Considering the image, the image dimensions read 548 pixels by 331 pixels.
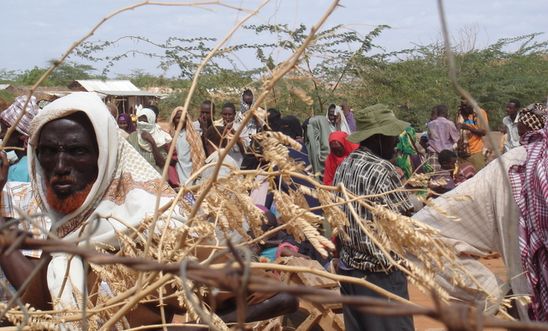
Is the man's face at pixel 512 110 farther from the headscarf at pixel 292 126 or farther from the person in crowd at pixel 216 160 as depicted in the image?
the person in crowd at pixel 216 160

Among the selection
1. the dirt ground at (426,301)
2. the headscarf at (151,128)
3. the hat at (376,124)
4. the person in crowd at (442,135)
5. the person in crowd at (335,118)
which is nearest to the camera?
the hat at (376,124)

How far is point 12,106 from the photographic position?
18.4 feet

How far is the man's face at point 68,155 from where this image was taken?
9.10 feet

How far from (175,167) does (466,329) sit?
8.44 metres

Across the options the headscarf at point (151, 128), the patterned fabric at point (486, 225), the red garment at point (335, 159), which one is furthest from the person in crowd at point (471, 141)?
the patterned fabric at point (486, 225)

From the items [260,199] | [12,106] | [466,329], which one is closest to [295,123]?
[260,199]

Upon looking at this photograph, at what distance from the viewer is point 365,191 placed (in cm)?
420

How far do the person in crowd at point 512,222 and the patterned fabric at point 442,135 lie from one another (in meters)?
9.16

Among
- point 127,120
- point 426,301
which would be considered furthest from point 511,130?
point 127,120

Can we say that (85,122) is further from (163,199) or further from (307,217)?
(307,217)

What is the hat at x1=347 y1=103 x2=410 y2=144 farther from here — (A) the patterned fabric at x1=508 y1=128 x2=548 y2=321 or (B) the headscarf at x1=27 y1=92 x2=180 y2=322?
(B) the headscarf at x1=27 y1=92 x2=180 y2=322

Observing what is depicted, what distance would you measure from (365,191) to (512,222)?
1.06 meters

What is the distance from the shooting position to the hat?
436 centimetres

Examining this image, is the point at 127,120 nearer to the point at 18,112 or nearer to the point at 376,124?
the point at 18,112
